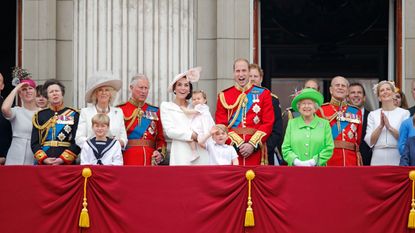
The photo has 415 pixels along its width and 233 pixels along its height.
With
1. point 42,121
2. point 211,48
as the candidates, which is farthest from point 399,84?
point 42,121

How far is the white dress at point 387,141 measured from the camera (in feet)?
48.4

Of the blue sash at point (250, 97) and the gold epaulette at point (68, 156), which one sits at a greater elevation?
the blue sash at point (250, 97)

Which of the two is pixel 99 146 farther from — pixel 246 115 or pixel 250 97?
pixel 250 97

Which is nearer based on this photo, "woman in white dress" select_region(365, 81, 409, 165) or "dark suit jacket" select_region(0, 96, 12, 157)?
"woman in white dress" select_region(365, 81, 409, 165)

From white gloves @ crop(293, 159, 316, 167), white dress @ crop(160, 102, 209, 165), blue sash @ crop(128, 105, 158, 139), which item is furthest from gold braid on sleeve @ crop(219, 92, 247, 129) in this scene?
white gloves @ crop(293, 159, 316, 167)

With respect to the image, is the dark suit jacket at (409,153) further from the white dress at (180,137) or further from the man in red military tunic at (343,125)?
the white dress at (180,137)

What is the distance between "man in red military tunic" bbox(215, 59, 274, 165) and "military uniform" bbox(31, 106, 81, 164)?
1.80 meters

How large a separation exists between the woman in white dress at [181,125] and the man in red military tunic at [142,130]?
1.58ft

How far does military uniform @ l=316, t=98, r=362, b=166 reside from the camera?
49.0ft

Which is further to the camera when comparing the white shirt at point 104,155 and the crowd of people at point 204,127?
the crowd of people at point 204,127

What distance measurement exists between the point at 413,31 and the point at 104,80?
4717 millimetres

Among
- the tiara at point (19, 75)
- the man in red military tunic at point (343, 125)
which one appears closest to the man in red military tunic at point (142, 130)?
the tiara at point (19, 75)

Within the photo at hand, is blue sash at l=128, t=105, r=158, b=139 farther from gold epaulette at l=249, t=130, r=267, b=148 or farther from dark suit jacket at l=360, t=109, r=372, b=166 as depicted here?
dark suit jacket at l=360, t=109, r=372, b=166

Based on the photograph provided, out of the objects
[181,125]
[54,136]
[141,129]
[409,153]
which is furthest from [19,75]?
[409,153]
